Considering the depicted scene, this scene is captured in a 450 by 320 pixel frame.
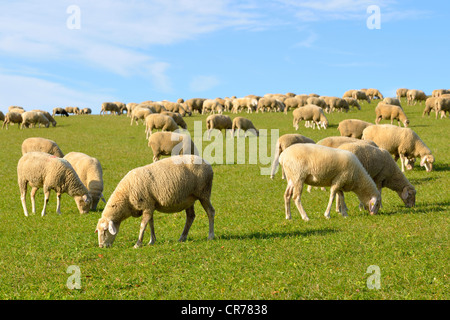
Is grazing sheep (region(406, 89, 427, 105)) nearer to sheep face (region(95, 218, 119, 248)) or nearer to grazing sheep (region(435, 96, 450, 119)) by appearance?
grazing sheep (region(435, 96, 450, 119))

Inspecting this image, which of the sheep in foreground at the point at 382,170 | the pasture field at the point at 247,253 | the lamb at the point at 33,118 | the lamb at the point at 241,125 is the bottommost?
the pasture field at the point at 247,253

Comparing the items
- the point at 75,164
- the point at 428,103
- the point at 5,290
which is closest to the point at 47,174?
the point at 75,164

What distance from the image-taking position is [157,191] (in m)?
10.6

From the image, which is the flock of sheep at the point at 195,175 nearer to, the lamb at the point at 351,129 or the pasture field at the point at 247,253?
the lamb at the point at 351,129

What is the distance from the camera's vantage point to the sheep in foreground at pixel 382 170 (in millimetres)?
14492

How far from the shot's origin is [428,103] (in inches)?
1748

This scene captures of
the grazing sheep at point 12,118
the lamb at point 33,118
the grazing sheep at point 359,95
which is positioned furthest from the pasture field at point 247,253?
the grazing sheep at point 359,95

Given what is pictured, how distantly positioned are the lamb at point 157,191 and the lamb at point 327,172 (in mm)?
3041

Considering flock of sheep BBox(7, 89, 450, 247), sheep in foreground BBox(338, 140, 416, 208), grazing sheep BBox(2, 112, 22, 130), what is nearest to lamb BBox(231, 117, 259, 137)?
flock of sheep BBox(7, 89, 450, 247)

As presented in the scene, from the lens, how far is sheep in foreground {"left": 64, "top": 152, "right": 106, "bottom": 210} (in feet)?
57.6

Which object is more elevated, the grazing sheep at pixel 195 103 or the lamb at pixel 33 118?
the grazing sheep at pixel 195 103
